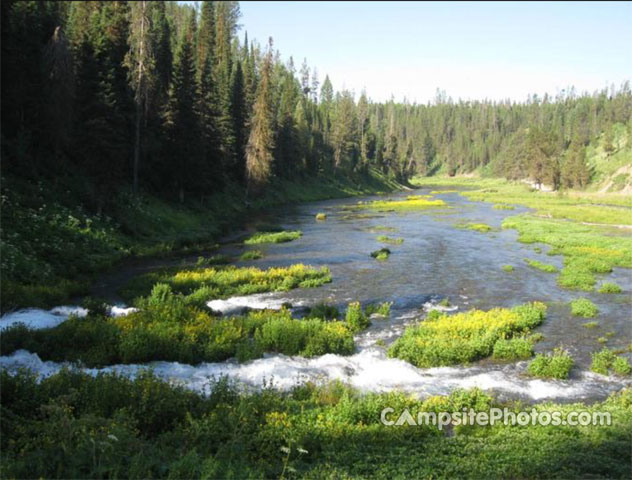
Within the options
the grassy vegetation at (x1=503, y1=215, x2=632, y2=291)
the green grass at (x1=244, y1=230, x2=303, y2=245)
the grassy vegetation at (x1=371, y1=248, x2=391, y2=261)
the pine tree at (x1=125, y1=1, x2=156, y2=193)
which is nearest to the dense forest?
the pine tree at (x1=125, y1=1, x2=156, y2=193)

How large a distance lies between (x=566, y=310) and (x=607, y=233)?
30636mm

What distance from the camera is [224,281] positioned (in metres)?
25.1

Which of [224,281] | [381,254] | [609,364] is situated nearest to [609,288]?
[609,364]

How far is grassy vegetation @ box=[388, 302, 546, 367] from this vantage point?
1582cm

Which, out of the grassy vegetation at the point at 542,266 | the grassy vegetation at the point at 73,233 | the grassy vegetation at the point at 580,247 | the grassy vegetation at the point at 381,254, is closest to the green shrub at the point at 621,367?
the grassy vegetation at the point at 580,247

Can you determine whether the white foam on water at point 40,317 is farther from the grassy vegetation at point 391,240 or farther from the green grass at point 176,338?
the grassy vegetation at point 391,240

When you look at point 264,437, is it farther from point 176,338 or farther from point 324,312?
point 324,312

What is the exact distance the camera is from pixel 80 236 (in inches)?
1173

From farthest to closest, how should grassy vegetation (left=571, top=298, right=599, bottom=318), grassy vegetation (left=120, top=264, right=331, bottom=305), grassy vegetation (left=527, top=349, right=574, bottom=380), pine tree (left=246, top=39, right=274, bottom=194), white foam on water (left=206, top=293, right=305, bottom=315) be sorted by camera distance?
pine tree (left=246, top=39, right=274, bottom=194) < grassy vegetation (left=120, top=264, right=331, bottom=305) < white foam on water (left=206, top=293, right=305, bottom=315) < grassy vegetation (left=571, top=298, right=599, bottom=318) < grassy vegetation (left=527, top=349, right=574, bottom=380)

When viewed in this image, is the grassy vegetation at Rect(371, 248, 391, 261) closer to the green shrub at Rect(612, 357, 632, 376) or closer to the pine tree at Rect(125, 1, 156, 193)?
the green shrub at Rect(612, 357, 632, 376)

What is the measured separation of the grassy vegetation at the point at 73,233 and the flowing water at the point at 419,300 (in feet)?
13.4

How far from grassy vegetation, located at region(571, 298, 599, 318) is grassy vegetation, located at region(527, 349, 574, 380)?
6.91 m

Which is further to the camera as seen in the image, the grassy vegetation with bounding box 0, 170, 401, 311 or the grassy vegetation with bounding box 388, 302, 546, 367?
the grassy vegetation with bounding box 0, 170, 401, 311

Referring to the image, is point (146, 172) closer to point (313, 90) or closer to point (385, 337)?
point (385, 337)
